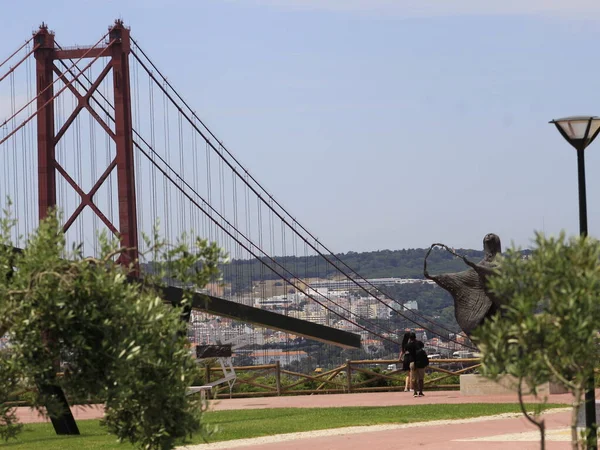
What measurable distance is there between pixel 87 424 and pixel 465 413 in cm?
607

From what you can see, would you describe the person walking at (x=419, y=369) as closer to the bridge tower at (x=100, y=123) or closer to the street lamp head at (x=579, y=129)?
the bridge tower at (x=100, y=123)

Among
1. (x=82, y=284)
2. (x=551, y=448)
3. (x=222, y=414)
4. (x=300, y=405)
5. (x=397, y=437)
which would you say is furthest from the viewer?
(x=300, y=405)

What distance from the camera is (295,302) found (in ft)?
136

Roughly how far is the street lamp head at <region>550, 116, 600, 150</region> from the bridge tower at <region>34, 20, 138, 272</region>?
1288cm

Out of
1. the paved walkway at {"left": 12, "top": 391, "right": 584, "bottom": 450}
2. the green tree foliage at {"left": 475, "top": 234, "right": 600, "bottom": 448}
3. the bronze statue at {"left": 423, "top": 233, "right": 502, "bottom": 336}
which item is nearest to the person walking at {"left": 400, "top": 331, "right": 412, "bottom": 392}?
the bronze statue at {"left": 423, "top": 233, "right": 502, "bottom": 336}

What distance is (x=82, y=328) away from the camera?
752cm

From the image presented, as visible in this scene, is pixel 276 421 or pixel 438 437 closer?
pixel 438 437

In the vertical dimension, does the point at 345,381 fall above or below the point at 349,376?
below

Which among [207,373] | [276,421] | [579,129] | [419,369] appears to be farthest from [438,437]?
[207,373]

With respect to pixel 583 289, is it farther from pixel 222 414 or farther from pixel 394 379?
pixel 394 379

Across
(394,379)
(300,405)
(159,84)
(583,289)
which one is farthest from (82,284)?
(159,84)

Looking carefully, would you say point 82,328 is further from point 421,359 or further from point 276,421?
point 421,359

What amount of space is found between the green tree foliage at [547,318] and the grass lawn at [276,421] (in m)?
8.29

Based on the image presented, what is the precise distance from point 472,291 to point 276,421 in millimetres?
6890
